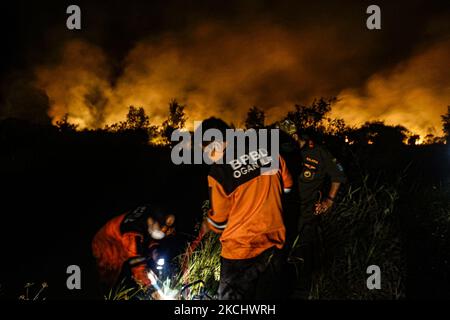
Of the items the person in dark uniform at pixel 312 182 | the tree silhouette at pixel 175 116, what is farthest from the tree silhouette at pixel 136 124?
the person in dark uniform at pixel 312 182

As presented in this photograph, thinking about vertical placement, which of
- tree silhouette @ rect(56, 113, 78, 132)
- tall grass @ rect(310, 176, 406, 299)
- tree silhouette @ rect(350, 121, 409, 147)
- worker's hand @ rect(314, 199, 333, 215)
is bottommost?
tall grass @ rect(310, 176, 406, 299)

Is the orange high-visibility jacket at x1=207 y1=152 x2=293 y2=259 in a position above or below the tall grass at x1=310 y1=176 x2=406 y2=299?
above

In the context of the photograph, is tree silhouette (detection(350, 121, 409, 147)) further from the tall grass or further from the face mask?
the face mask

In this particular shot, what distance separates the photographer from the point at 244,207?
293cm

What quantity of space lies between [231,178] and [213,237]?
168 cm

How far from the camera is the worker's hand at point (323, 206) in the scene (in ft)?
14.0

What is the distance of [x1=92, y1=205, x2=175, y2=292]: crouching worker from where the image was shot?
3.32 metres

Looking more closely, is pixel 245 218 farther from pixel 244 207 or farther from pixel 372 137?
pixel 372 137

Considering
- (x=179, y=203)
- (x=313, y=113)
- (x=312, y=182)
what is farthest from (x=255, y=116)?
(x=312, y=182)

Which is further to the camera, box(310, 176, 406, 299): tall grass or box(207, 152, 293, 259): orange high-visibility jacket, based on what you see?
box(310, 176, 406, 299): tall grass

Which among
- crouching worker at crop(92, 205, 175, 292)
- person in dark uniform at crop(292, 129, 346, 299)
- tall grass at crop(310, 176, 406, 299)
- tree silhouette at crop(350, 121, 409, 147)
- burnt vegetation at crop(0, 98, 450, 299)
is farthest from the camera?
tree silhouette at crop(350, 121, 409, 147)

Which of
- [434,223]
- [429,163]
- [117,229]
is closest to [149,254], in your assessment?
[117,229]

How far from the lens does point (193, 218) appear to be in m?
8.46

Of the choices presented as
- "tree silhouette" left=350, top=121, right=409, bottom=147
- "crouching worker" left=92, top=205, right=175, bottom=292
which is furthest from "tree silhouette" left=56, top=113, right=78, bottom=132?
"crouching worker" left=92, top=205, right=175, bottom=292
